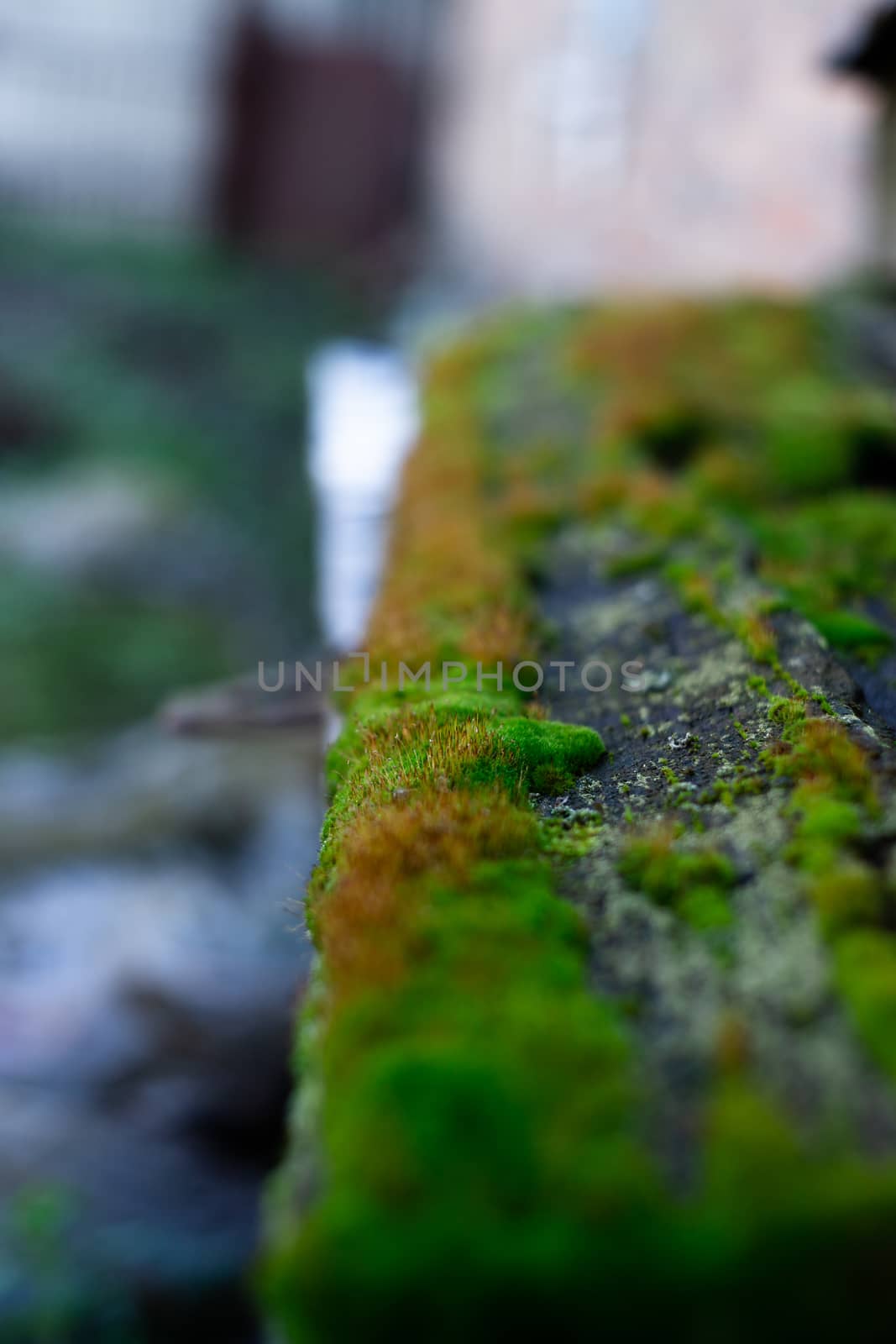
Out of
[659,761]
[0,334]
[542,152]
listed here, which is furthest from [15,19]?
[659,761]

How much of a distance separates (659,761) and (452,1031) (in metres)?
1.55

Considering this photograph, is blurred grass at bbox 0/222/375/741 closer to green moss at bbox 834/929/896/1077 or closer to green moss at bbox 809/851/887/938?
green moss at bbox 809/851/887/938

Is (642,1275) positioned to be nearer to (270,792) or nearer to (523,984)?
(523,984)

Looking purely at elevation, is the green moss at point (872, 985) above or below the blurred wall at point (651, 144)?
below

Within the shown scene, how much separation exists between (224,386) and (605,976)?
16.9m

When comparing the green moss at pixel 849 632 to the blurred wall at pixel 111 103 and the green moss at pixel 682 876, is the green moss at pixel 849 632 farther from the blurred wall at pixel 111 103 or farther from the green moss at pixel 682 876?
the blurred wall at pixel 111 103

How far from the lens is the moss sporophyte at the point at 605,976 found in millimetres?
2104

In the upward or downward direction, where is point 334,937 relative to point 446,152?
downward

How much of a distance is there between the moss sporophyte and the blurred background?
624mm

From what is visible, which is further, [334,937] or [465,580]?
[465,580]

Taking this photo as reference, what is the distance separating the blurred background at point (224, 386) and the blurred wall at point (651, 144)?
0.21 ft

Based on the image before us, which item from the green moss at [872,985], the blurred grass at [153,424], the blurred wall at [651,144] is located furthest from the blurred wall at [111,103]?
the green moss at [872,985]

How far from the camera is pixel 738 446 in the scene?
273 inches

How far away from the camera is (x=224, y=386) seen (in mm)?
18078
